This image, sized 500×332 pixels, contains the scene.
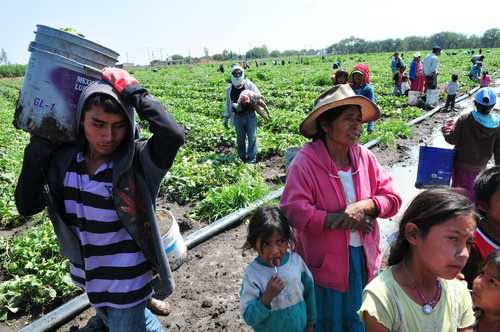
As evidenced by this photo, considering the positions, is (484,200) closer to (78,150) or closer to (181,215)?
(78,150)

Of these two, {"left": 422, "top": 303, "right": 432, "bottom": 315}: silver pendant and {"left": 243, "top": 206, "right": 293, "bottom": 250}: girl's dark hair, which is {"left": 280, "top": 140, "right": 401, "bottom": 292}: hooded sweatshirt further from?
{"left": 422, "top": 303, "right": 432, "bottom": 315}: silver pendant

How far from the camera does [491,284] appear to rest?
179 cm

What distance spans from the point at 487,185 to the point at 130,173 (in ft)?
6.85

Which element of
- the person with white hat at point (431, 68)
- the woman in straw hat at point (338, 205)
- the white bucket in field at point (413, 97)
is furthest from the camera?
the white bucket in field at point (413, 97)

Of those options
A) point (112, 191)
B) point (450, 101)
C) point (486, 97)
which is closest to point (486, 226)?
point (112, 191)

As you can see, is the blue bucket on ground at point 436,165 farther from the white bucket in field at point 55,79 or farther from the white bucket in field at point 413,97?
the white bucket in field at point 413,97

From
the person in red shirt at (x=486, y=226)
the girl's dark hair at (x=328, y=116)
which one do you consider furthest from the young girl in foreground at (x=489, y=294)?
the girl's dark hair at (x=328, y=116)

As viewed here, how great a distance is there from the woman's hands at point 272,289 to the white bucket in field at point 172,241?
1725 millimetres

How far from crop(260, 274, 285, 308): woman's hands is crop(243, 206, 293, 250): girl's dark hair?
0.24 m

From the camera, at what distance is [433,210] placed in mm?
1707

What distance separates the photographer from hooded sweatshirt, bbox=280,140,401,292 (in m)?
2.35

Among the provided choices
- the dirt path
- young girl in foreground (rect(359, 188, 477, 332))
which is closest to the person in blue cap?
the dirt path

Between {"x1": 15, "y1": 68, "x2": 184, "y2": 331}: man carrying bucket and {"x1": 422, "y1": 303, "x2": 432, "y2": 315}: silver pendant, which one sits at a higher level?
{"x1": 15, "y1": 68, "x2": 184, "y2": 331}: man carrying bucket

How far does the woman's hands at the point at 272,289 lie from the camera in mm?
2125
